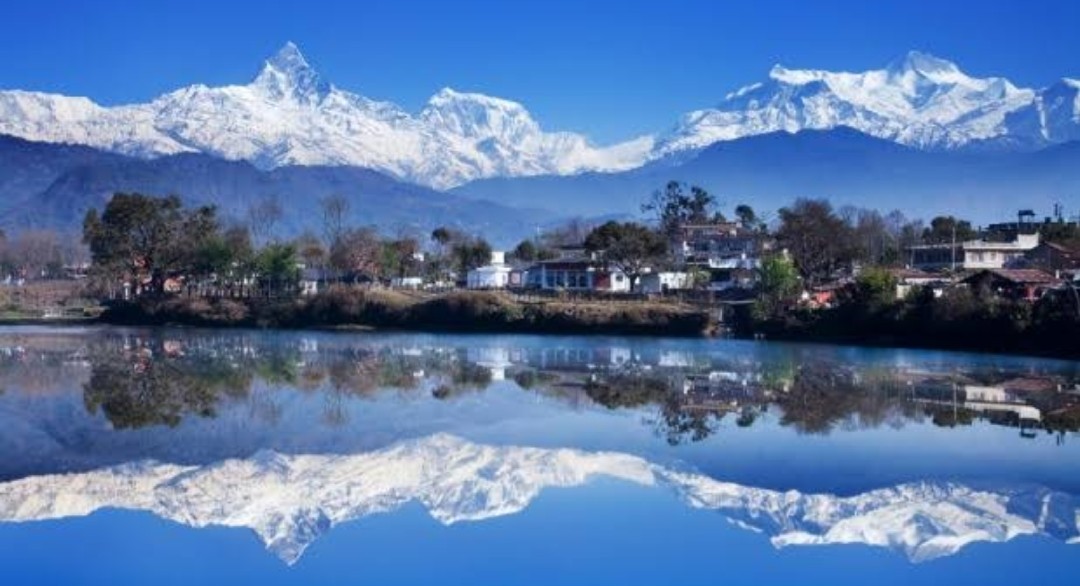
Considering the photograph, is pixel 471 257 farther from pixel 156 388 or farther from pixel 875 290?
pixel 156 388

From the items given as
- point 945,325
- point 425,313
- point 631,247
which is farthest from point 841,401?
point 631,247

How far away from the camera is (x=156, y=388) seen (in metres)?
36.2

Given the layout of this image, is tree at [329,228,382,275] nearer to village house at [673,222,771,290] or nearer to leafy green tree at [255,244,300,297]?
leafy green tree at [255,244,300,297]

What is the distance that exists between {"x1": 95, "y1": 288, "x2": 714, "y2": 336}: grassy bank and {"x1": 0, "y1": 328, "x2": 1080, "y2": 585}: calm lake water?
69.7 feet

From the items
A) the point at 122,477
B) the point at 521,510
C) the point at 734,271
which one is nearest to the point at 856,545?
the point at 521,510

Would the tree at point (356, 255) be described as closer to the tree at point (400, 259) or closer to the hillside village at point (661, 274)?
the hillside village at point (661, 274)

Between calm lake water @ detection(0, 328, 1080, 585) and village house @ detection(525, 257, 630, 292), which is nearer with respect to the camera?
calm lake water @ detection(0, 328, 1080, 585)

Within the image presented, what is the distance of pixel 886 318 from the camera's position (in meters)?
55.9

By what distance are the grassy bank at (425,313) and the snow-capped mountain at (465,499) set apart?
38903 mm

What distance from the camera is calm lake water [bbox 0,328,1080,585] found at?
55.6 ft

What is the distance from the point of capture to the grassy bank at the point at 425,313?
63719 millimetres

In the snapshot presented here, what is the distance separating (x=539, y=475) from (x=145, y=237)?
2492 inches

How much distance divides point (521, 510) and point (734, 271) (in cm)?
6438

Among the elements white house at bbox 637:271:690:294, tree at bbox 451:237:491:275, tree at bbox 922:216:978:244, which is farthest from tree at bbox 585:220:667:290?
tree at bbox 922:216:978:244
